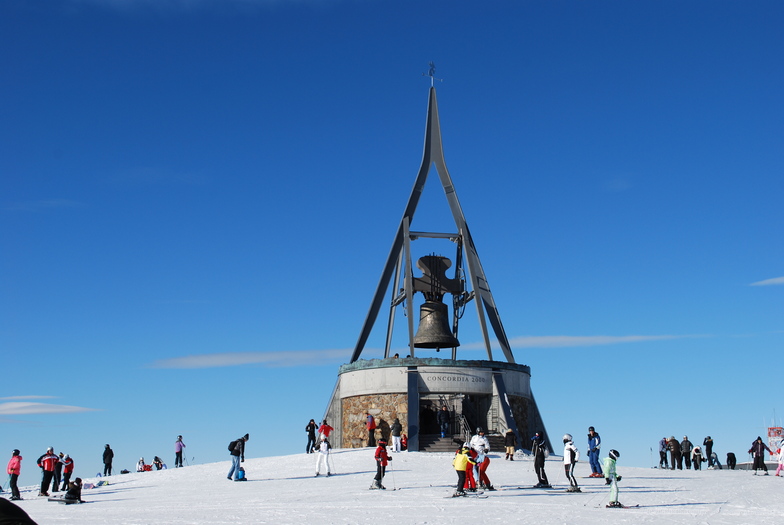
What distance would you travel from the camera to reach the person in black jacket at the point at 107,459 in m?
27.7

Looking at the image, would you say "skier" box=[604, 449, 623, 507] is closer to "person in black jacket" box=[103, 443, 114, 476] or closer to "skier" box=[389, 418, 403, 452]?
"skier" box=[389, 418, 403, 452]

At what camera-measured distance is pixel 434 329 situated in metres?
33.1

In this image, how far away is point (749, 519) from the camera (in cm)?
1328

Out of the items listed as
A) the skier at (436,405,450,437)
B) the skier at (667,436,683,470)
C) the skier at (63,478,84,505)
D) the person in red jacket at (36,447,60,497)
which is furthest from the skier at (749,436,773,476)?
the person in red jacket at (36,447,60,497)

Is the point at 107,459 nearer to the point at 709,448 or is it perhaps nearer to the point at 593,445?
the point at 593,445

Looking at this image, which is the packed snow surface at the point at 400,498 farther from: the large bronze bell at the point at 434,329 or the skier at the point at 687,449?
the large bronze bell at the point at 434,329

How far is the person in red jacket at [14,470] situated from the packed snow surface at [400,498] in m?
0.47

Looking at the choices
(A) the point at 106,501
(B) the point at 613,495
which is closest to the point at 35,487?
(A) the point at 106,501

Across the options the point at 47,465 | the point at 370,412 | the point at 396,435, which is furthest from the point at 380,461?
the point at 370,412

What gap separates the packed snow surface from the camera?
1345cm

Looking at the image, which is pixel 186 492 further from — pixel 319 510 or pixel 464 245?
pixel 464 245

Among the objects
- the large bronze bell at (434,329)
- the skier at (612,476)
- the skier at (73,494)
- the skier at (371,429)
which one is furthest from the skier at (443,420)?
the skier at (612,476)

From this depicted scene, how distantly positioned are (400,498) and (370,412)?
14.9 metres

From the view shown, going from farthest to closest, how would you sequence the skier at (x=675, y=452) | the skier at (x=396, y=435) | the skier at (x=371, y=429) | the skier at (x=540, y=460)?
the skier at (x=371, y=429) → the skier at (x=396, y=435) → the skier at (x=675, y=452) → the skier at (x=540, y=460)
